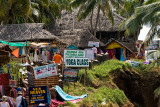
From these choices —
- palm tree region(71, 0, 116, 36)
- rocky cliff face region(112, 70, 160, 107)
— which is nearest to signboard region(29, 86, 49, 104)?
rocky cliff face region(112, 70, 160, 107)

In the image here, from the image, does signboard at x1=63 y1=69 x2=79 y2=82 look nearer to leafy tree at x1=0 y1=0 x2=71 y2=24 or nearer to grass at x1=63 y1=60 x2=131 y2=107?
grass at x1=63 y1=60 x2=131 y2=107

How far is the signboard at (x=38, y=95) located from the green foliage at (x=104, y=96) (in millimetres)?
1801

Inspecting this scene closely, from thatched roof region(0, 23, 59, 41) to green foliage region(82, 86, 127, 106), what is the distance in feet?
34.0

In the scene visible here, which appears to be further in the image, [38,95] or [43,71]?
[43,71]

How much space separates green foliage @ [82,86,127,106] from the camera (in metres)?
11.5

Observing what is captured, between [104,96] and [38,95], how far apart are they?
4.14 metres

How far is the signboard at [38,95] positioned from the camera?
1001 centimetres

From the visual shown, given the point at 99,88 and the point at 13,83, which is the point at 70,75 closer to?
the point at 99,88

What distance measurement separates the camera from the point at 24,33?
23.8m

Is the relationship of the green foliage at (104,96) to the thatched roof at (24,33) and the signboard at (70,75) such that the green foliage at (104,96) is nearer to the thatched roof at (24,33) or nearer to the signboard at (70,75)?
the signboard at (70,75)

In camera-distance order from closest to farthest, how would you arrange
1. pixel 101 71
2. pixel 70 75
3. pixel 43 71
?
pixel 43 71, pixel 70 75, pixel 101 71

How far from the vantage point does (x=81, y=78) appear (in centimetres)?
1587

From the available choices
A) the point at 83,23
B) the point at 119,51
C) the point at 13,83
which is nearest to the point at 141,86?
the point at 119,51

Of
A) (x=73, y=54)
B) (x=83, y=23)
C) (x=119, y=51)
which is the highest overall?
(x=83, y=23)
